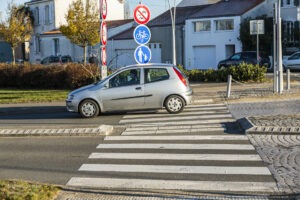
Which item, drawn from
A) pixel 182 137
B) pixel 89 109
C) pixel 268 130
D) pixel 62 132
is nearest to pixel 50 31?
pixel 89 109

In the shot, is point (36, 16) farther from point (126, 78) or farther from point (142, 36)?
point (126, 78)

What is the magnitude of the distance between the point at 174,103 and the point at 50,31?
160 ft

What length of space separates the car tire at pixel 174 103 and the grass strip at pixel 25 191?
898cm

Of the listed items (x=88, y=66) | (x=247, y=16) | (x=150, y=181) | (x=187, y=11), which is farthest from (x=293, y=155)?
(x=187, y=11)

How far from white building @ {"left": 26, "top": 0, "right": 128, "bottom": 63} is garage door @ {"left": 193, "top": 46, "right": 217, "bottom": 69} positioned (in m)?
15.0

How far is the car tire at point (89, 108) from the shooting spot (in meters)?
16.0

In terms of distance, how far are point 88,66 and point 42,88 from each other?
3.65 metres

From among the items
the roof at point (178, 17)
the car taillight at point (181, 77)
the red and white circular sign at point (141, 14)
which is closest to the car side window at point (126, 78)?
the car taillight at point (181, 77)

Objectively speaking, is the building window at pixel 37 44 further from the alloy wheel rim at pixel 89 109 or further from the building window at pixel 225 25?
the alloy wheel rim at pixel 89 109

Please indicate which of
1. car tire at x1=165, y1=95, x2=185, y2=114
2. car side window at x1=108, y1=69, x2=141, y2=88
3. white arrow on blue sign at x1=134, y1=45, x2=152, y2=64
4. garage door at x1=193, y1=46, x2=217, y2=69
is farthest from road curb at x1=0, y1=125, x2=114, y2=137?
garage door at x1=193, y1=46, x2=217, y2=69

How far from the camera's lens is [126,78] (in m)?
16.1

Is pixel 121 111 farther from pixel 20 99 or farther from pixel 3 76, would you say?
pixel 3 76

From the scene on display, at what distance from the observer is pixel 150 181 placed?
771 cm

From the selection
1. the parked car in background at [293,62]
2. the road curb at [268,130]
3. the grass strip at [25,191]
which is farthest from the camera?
the parked car in background at [293,62]
